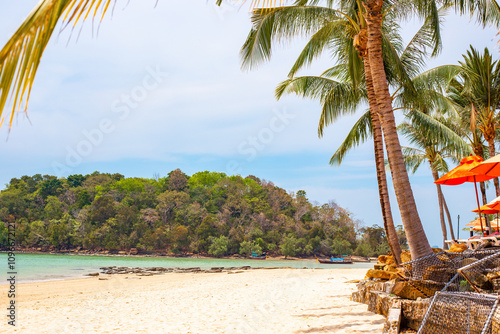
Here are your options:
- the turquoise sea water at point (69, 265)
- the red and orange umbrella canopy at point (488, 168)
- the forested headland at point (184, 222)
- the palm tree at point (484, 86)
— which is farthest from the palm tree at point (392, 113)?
the forested headland at point (184, 222)

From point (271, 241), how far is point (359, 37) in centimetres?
4923

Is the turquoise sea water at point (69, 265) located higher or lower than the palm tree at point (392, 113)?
lower

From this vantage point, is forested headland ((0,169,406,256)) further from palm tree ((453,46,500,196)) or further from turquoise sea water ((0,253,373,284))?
palm tree ((453,46,500,196))

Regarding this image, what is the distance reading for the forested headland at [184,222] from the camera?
175ft

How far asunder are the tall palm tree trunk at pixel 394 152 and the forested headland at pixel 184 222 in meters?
47.7

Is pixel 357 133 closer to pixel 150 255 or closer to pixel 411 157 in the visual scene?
pixel 411 157

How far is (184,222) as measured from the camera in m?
57.1

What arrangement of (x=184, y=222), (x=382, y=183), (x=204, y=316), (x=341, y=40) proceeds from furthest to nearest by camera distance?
(x=184, y=222), (x=341, y=40), (x=382, y=183), (x=204, y=316)

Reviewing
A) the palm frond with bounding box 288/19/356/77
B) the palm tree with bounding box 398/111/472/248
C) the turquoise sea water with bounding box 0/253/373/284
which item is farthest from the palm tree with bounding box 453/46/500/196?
the turquoise sea water with bounding box 0/253/373/284

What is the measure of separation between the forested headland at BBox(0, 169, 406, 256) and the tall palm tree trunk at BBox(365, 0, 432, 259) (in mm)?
47740

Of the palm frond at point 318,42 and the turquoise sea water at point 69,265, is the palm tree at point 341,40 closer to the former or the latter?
the palm frond at point 318,42

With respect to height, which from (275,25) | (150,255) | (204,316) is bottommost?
(150,255)

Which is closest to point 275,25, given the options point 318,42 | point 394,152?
point 318,42

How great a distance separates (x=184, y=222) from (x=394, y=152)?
174 feet
